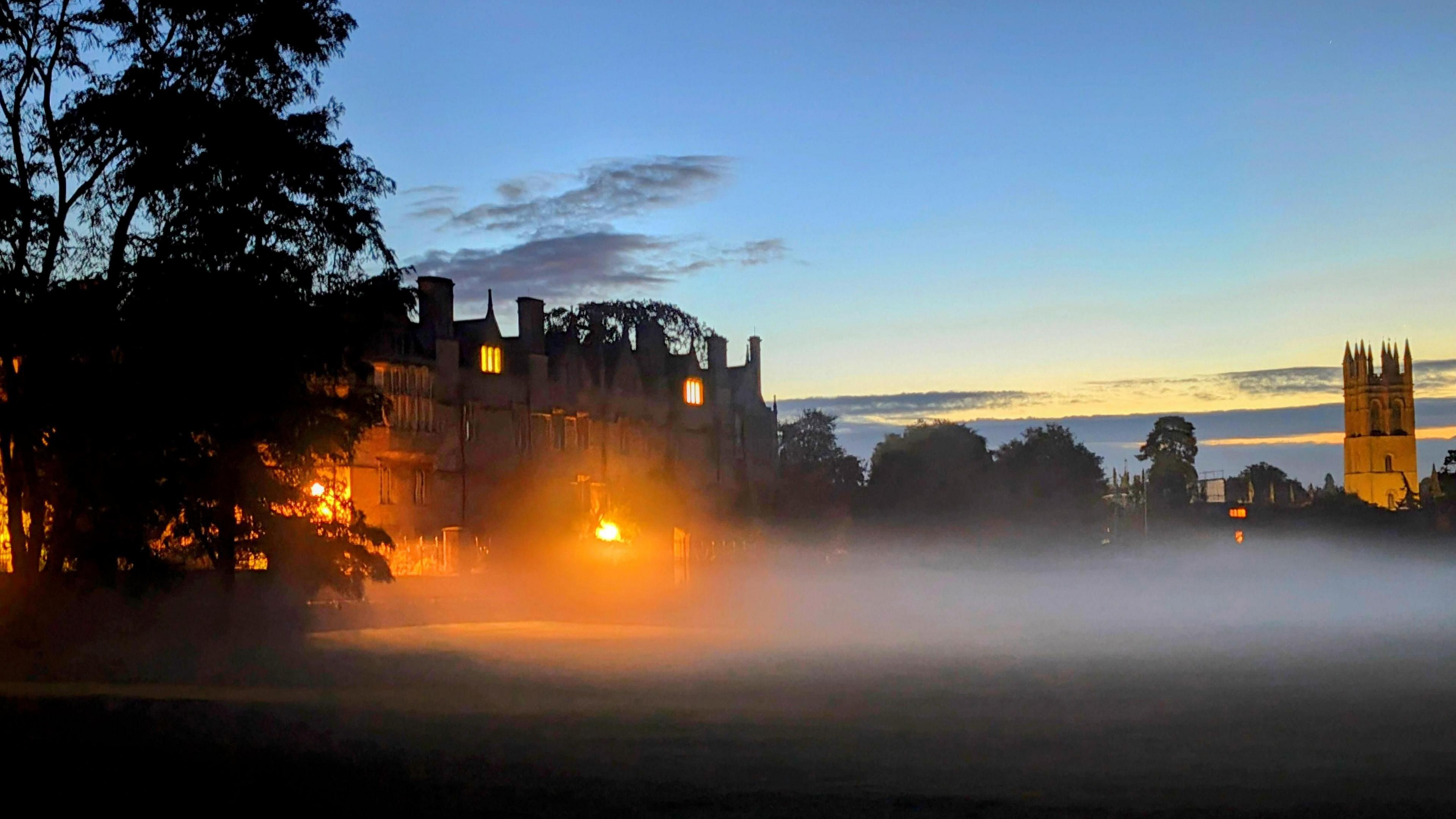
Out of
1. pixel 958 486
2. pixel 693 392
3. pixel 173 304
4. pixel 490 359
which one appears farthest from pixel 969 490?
pixel 173 304

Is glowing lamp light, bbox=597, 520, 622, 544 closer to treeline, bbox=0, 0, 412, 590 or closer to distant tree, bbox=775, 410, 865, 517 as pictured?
distant tree, bbox=775, 410, 865, 517

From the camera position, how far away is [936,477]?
4003 inches

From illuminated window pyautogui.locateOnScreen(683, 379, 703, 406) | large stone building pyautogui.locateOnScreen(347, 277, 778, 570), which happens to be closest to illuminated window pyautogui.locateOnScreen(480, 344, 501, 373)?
large stone building pyautogui.locateOnScreen(347, 277, 778, 570)

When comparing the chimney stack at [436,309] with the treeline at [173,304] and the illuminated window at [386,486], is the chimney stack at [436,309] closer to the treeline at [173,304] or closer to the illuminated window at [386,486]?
the illuminated window at [386,486]

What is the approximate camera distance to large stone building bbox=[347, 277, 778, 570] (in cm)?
6091

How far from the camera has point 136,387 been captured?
31.8 m

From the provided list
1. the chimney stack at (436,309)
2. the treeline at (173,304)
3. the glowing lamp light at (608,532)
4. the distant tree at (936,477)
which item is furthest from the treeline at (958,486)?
the treeline at (173,304)

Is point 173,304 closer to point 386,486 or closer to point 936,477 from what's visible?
point 386,486

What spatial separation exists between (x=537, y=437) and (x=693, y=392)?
487 inches

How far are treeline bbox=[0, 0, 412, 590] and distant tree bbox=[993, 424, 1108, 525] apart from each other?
73.4m

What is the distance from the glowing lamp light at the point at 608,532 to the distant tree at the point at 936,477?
30.8 meters

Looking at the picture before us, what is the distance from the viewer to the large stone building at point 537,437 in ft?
200

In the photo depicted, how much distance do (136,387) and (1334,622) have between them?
118ft

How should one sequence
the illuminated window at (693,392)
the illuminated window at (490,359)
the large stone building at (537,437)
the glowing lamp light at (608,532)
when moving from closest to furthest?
the large stone building at (537,437) → the illuminated window at (490,359) → the glowing lamp light at (608,532) → the illuminated window at (693,392)
